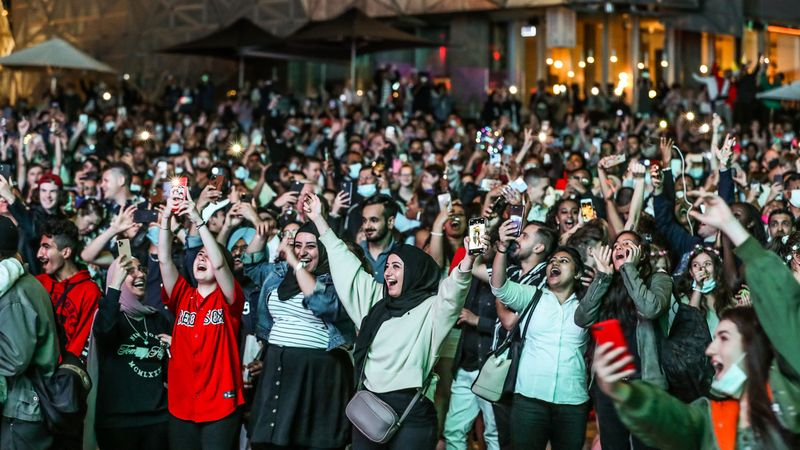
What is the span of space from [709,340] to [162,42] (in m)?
27.9

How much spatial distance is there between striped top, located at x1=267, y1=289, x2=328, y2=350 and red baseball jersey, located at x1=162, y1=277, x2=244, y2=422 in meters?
0.32

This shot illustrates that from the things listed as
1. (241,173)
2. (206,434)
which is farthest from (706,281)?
(241,173)

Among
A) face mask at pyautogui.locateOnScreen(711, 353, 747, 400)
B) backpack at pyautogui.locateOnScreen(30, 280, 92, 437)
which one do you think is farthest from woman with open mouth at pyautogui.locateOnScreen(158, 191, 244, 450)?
face mask at pyautogui.locateOnScreen(711, 353, 747, 400)

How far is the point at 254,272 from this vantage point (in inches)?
353

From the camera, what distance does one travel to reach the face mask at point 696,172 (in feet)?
46.8

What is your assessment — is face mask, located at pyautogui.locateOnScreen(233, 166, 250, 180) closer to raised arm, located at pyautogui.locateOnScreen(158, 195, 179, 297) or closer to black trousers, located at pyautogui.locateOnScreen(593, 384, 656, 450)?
raised arm, located at pyautogui.locateOnScreen(158, 195, 179, 297)

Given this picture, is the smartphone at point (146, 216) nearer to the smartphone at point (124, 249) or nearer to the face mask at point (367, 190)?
the smartphone at point (124, 249)

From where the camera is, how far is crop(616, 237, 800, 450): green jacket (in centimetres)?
449

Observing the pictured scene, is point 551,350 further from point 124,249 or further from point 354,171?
point 354,171

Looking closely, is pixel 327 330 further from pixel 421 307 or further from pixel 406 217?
pixel 406 217

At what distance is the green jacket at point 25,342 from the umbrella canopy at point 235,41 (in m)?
16.8

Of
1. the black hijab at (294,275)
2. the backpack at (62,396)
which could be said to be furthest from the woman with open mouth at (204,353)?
the backpack at (62,396)

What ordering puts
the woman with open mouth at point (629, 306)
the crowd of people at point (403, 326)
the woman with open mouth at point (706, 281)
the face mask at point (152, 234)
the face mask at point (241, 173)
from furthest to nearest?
1. the face mask at point (241, 173)
2. the face mask at point (152, 234)
3. the woman with open mouth at point (706, 281)
4. the woman with open mouth at point (629, 306)
5. the crowd of people at point (403, 326)

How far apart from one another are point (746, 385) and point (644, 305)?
2.57 meters
